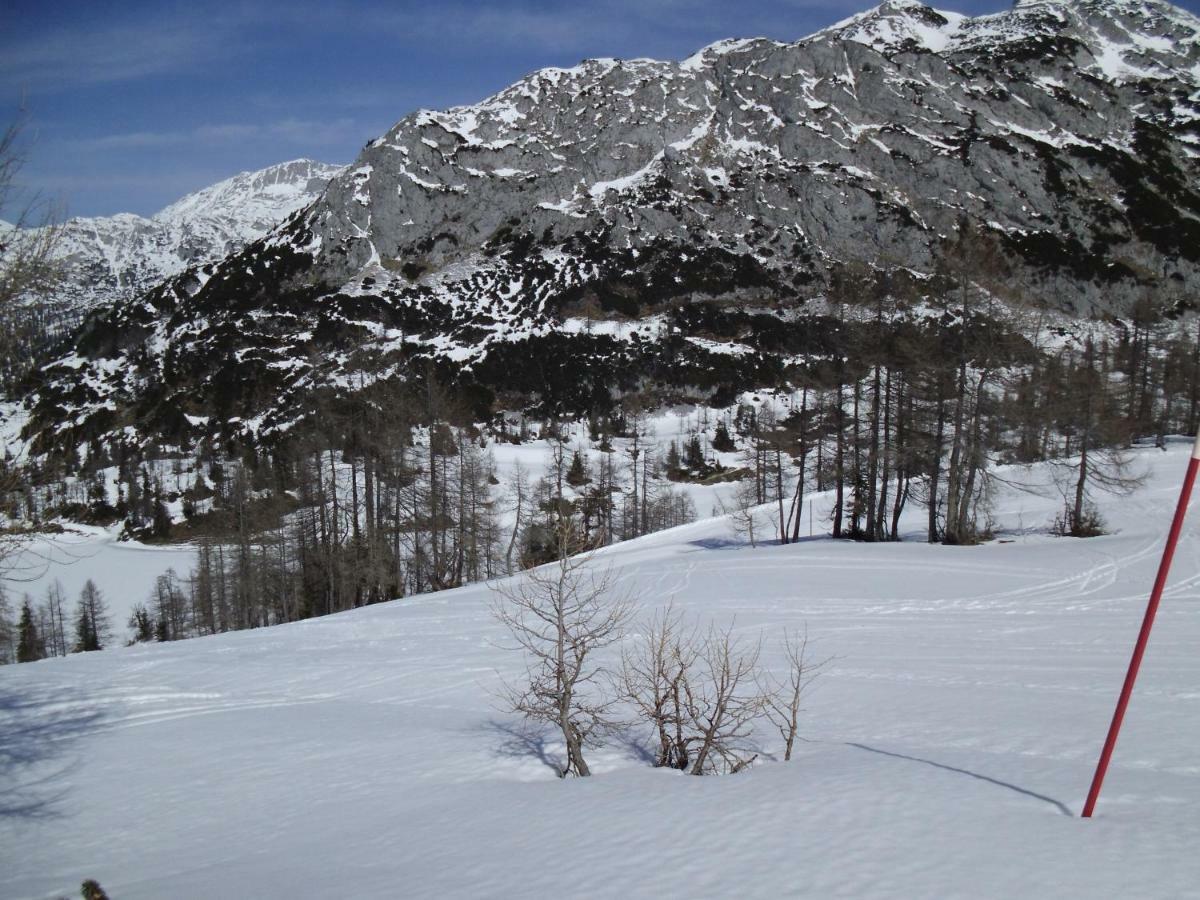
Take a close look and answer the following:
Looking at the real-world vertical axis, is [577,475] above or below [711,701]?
above

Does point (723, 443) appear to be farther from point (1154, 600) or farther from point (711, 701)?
point (1154, 600)

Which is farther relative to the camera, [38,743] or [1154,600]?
[38,743]

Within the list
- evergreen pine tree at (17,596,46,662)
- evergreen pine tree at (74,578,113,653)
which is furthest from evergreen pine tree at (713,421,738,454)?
evergreen pine tree at (17,596,46,662)

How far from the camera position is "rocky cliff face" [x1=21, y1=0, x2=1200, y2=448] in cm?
14075

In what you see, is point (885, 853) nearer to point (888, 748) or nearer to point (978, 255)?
point (888, 748)

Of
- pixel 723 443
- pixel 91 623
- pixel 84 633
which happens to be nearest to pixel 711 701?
pixel 84 633

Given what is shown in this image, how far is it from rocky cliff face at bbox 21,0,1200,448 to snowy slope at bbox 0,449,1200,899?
370 ft

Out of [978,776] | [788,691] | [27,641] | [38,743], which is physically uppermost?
[978,776]

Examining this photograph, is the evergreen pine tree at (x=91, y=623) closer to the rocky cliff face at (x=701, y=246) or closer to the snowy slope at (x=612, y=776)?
the snowy slope at (x=612, y=776)

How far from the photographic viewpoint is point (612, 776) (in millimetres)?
8633

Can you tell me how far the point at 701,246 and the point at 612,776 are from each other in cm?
A: 17901

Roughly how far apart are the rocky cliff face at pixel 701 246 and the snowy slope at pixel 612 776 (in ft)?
370

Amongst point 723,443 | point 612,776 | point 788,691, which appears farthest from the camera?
point 723,443

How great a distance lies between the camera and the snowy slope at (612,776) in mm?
5441
